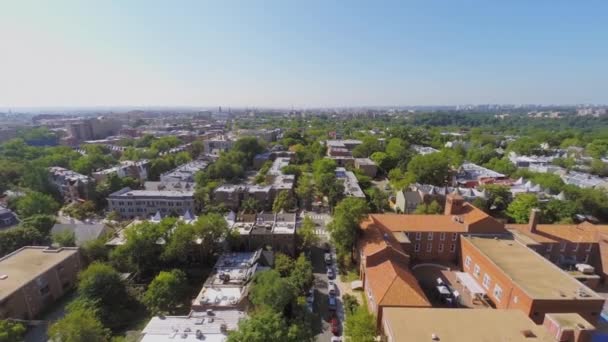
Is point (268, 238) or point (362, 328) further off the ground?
point (268, 238)

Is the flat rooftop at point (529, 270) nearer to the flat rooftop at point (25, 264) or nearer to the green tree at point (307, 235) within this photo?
the green tree at point (307, 235)

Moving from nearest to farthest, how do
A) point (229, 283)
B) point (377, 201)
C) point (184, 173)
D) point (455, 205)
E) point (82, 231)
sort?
point (229, 283) < point (455, 205) < point (82, 231) < point (377, 201) < point (184, 173)

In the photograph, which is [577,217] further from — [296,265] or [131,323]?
[131,323]

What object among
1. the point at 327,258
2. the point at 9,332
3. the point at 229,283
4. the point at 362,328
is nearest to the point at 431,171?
the point at 327,258

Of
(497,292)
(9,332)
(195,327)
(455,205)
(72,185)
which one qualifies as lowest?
(497,292)

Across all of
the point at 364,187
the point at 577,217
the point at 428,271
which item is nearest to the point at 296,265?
the point at 428,271

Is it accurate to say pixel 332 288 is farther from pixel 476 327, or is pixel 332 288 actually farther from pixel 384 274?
pixel 476 327

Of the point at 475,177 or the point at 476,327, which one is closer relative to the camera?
the point at 476,327
